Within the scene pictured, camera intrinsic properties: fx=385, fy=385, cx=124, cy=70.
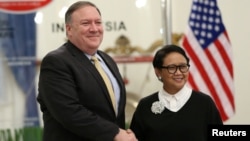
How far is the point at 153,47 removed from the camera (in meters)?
2.89

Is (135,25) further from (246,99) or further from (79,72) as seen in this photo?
(79,72)

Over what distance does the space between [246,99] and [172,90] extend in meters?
1.43

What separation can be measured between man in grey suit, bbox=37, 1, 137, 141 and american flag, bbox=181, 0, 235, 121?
1.43m

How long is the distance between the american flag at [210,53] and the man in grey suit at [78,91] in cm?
143

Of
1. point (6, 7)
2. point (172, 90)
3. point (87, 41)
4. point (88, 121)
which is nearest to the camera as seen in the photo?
point (88, 121)

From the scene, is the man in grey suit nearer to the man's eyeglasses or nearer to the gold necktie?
the gold necktie

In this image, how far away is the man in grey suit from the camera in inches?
59.2

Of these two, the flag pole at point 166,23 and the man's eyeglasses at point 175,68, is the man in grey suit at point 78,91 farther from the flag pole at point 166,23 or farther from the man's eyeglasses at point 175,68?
the flag pole at point 166,23

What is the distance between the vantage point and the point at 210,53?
303 centimetres

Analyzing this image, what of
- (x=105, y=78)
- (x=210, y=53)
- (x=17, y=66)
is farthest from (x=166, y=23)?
(x=105, y=78)

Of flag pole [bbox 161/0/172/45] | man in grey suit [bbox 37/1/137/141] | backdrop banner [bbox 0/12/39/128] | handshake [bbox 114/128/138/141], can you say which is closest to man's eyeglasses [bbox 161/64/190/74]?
man in grey suit [bbox 37/1/137/141]

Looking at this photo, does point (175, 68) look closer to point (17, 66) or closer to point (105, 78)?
point (105, 78)

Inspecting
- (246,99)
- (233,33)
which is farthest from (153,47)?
(246,99)

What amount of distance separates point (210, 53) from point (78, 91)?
1713 millimetres
